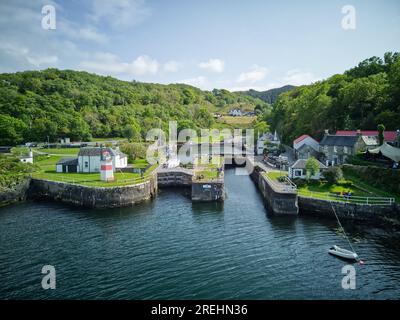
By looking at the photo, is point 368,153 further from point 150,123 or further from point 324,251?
point 150,123

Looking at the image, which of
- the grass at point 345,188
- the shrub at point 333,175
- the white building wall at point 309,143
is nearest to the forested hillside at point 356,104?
the white building wall at point 309,143

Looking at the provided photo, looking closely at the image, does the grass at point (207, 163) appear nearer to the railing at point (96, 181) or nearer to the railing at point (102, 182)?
the railing at point (96, 181)

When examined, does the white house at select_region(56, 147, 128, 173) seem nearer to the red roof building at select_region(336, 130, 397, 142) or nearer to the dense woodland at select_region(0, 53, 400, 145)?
the dense woodland at select_region(0, 53, 400, 145)

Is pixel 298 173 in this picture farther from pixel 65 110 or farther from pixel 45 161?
pixel 65 110

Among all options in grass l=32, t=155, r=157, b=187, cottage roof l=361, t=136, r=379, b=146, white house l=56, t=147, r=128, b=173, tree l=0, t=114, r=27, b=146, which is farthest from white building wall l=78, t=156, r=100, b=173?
cottage roof l=361, t=136, r=379, b=146

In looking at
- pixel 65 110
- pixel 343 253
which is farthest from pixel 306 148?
pixel 65 110

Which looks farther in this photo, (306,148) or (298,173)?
(306,148)
